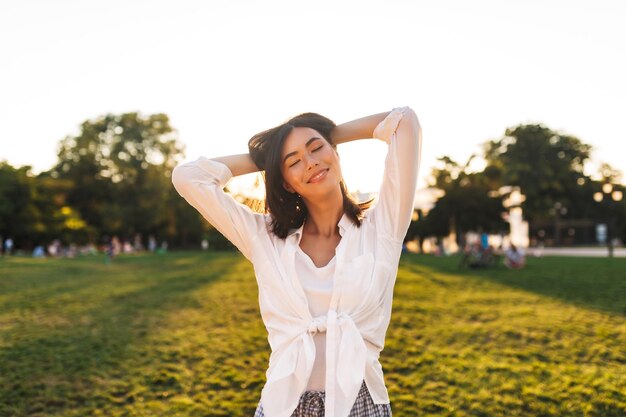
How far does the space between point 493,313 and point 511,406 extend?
5076mm

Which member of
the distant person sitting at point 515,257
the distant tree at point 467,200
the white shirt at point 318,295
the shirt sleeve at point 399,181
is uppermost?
the distant tree at point 467,200

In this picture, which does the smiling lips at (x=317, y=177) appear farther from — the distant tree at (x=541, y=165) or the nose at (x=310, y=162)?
the distant tree at (x=541, y=165)

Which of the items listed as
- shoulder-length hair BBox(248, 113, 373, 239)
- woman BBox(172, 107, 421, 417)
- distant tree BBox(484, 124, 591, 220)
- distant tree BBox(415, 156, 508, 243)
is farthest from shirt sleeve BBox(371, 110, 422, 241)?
distant tree BBox(484, 124, 591, 220)

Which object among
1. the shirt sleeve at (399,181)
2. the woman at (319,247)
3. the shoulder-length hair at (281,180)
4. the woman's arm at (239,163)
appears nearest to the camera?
the woman at (319,247)

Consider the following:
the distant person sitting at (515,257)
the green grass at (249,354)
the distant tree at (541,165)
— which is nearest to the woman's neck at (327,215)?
the green grass at (249,354)

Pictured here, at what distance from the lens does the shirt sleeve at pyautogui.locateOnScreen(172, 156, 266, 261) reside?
1986mm

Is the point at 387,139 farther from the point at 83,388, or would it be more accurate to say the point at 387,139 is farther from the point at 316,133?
the point at 83,388

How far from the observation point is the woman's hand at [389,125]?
1.98m

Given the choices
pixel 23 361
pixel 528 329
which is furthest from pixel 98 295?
pixel 528 329

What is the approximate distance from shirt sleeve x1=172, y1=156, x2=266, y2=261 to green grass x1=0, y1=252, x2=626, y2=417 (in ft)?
11.3

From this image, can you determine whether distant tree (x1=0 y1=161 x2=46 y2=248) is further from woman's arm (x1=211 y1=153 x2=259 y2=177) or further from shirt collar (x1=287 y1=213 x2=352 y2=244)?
shirt collar (x1=287 y1=213 x2=352 y2=244)

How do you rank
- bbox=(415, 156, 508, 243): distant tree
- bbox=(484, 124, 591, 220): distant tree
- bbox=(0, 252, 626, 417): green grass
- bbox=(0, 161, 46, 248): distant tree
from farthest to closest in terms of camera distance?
bbox=(484, 124, 591, 220): distant tree < bbox=(0, 161, 46, 248): distant tree < bbox=(415, 156, 508, 243): distant tree < bbox=(0, 252, 626, 417): green grass

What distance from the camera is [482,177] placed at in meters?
44.2

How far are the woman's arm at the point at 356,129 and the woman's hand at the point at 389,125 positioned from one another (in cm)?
8
